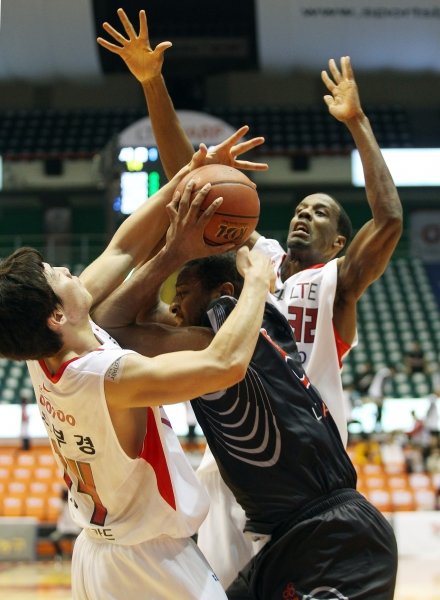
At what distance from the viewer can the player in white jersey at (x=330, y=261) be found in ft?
12.1

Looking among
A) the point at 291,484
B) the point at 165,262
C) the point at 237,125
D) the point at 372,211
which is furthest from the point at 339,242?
the point at 237,125

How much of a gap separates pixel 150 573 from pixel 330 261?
1630 mm

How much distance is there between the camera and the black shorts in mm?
2961

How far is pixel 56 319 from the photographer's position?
2.95m

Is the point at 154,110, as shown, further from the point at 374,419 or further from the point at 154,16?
the point at 154,16

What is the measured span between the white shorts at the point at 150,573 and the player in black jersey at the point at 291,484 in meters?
0.22

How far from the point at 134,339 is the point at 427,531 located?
31.0 feet

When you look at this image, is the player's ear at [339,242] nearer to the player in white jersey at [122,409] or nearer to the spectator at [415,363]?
the player in white jersey at [122,409]

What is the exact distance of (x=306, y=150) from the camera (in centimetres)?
2269

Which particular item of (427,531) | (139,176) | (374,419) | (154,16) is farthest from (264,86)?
(427,531)

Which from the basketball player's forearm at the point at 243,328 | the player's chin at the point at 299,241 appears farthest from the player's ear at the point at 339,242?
the basketball player's forearm at the point at 243,328

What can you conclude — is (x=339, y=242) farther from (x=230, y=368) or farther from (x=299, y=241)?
(x=230, y=368)

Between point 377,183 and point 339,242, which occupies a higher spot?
point 377,183

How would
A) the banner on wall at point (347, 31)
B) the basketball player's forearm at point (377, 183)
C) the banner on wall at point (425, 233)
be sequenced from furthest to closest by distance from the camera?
the banner on wall at point (425, 233) → the banner on wall at point (347, 31) → the basketball player's forearm at point (377, 183)
